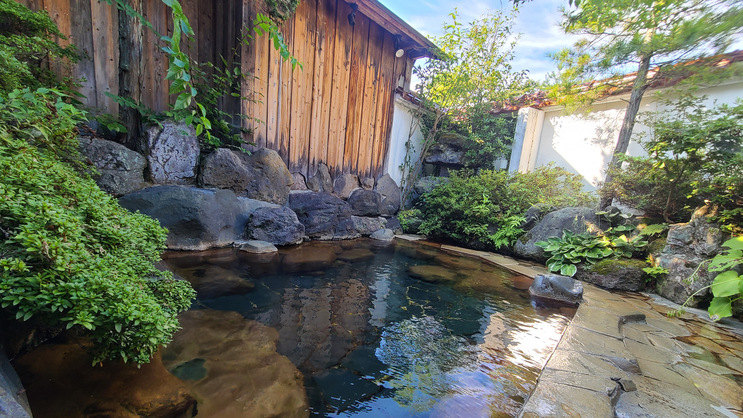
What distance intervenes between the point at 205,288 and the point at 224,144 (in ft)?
9.51

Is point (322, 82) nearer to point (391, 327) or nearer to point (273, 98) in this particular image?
point (273, 98)

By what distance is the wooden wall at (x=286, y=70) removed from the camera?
13.2 ft

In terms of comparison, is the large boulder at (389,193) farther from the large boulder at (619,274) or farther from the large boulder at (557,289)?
the large boulder at (619,274)

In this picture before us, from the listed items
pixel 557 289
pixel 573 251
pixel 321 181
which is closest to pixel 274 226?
pixel 321 181

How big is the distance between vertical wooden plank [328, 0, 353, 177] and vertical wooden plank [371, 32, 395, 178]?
1225 millimetres

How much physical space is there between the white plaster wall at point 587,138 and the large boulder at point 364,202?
496cm

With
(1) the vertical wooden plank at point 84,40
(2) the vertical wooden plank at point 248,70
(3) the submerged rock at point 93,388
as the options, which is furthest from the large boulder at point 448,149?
(3) the submerged rock at point 93,388

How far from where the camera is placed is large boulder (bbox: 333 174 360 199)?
23.7 feet

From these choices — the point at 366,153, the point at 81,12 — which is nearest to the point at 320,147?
the point at 366,153

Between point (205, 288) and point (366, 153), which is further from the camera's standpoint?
point (366, 153)

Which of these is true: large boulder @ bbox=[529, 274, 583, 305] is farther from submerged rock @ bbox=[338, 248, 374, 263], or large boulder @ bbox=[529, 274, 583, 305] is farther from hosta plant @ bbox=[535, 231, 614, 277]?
submerged rock @ bbox=[338, 248, 374, 263]

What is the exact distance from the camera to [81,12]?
12.5 feet

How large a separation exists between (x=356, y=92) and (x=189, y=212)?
4.85 metres

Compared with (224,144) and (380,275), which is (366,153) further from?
(380,275)
